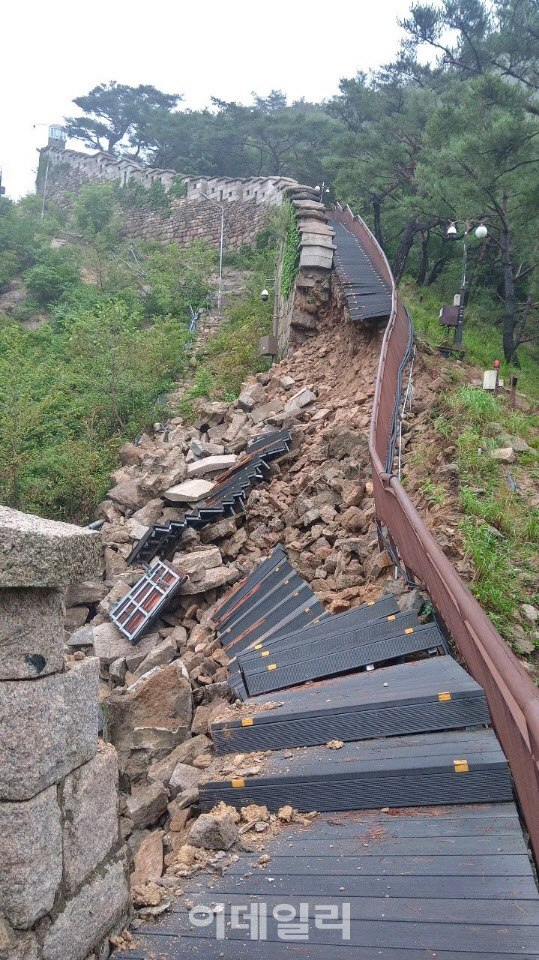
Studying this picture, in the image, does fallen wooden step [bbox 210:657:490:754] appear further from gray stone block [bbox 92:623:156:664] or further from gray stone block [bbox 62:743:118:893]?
gray stone block [bbox 92:623:156:664]

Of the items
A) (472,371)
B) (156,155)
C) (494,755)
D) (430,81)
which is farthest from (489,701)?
(156,155)

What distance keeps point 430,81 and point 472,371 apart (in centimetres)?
1564

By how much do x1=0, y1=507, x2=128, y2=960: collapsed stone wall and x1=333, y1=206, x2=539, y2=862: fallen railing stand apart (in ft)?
5.17

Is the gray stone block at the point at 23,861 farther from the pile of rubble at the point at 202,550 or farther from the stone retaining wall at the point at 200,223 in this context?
the stone retaining wall at the point at 200,223

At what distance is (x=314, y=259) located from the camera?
13.8 m

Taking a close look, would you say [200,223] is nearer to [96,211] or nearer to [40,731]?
[96,211]

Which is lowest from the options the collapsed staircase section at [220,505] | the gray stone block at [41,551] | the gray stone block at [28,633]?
the collapsed staircase section at [220,505]

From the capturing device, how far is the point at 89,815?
7.63ft

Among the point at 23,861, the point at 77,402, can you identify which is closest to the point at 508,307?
the point at 77,402

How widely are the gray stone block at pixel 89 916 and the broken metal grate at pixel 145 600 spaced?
17.4 ft

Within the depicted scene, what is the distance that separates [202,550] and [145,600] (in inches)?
36.2

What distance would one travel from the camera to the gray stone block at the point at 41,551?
198 cm

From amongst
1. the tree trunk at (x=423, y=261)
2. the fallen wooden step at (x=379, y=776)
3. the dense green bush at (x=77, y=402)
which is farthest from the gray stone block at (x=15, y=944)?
the tree trunk at (x=423, y=261)

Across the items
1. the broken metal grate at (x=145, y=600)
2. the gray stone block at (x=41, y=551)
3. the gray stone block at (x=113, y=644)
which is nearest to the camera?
the gray stone block at (x=41, y=551)
